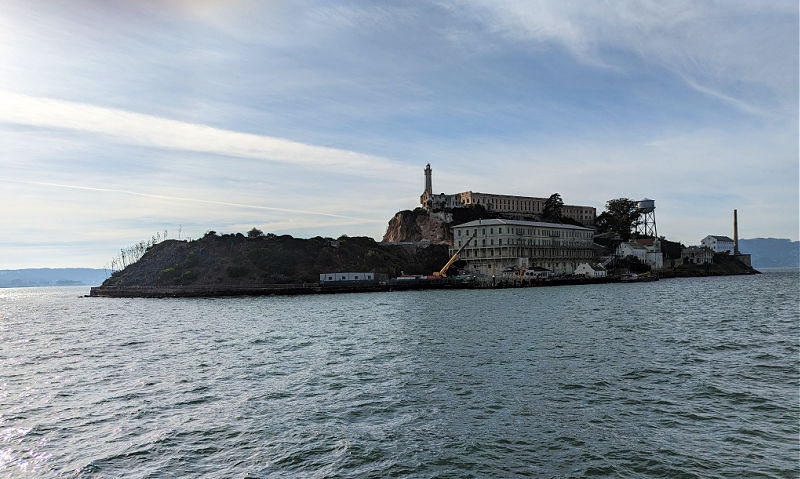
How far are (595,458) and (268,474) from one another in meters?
8.18

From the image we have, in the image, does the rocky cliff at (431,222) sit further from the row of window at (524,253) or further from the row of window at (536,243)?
the row of window at (536,243)

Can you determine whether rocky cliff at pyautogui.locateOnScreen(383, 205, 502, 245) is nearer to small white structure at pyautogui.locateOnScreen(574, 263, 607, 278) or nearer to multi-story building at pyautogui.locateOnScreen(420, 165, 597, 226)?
multi-story building at pyautogui.locateOnScreen(420, 165, 597, 226)

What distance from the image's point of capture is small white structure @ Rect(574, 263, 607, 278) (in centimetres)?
11888

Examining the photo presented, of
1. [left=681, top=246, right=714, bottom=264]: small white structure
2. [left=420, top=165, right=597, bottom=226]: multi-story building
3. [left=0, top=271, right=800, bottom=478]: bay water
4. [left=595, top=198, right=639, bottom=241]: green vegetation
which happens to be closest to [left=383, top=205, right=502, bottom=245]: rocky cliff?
[left=420, top=165, right=597, bottom=226]: multi-story building

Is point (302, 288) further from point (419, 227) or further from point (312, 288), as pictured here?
point (419, 227)

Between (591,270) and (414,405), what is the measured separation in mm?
113564

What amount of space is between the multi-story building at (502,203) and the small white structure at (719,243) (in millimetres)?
44773

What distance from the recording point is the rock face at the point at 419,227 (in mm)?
155250

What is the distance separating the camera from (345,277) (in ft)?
328

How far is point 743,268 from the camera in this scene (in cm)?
17212

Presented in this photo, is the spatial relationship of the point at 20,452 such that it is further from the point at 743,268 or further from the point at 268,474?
the point at 743,268

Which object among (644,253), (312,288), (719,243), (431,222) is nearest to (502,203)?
(431,222)

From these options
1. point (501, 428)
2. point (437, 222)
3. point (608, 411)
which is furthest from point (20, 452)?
point (437, 222)

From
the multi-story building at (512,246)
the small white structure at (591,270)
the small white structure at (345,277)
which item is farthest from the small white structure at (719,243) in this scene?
the small white structure at (345,277)
